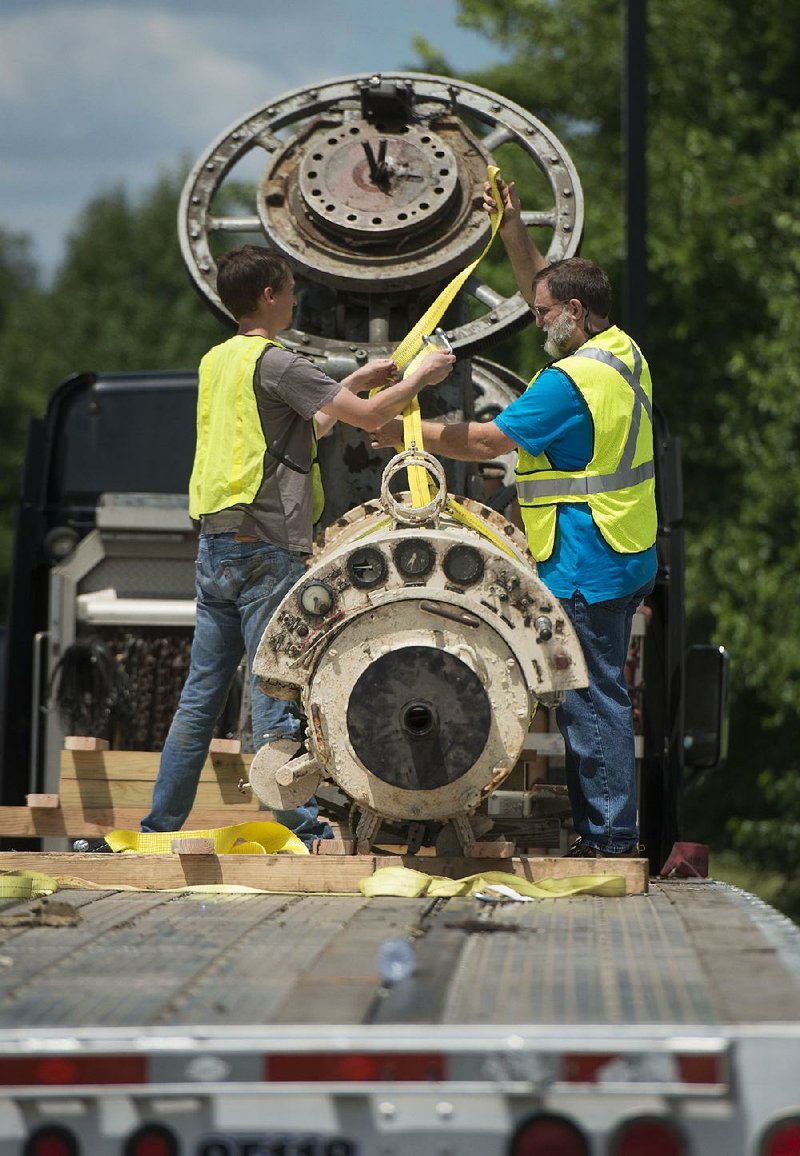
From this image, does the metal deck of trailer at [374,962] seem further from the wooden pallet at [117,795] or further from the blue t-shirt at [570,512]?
the wooden pallet at [117,795]

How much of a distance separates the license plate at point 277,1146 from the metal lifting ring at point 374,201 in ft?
12.2

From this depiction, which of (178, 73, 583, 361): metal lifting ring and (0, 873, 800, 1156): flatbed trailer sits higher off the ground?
(178, 73, 583, 361): metal lifting ring

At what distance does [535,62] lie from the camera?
17.6m

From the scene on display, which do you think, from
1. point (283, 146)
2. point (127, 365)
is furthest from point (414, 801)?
point (127, 365)

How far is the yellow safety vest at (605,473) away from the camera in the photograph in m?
5.10

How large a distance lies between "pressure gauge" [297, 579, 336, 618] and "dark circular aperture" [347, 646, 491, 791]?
0.20 meters

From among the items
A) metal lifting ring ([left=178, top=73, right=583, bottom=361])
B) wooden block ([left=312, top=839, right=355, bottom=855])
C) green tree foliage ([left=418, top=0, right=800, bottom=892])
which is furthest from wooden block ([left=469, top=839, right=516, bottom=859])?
green tree foliage ([left=418, top=0, right=800, bottom=892])

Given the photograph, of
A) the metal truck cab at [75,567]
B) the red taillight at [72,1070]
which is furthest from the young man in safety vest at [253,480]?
the red taillight at [72,1070]

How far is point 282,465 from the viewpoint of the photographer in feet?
17.8

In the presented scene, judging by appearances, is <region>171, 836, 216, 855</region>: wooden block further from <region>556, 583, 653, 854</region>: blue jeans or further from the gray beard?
the gray beard

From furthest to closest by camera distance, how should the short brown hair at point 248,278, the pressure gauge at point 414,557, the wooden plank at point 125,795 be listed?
1. the wooden plank at point 125,795
2. the short brown hair at point 248,278
3. the pressure gauge at point 414,557

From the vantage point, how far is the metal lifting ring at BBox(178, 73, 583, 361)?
20.3ft

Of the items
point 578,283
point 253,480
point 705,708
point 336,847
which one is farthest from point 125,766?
point 705,708

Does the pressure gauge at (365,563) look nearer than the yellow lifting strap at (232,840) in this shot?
Yes
